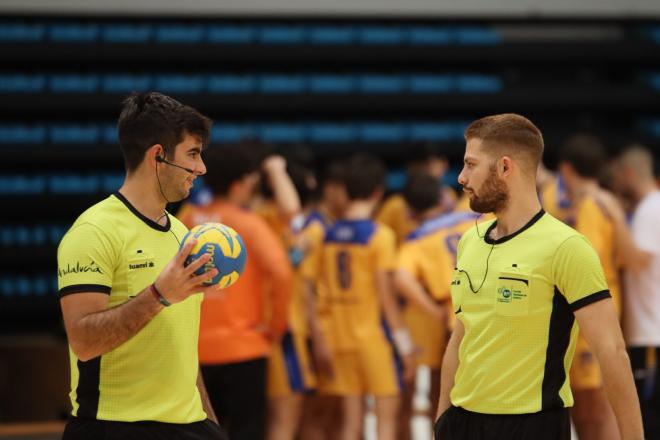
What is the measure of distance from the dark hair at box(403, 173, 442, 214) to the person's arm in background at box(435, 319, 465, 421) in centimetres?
313

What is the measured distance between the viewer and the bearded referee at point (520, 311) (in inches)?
111

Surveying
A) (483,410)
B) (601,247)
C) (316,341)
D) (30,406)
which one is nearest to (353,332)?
(316,341)

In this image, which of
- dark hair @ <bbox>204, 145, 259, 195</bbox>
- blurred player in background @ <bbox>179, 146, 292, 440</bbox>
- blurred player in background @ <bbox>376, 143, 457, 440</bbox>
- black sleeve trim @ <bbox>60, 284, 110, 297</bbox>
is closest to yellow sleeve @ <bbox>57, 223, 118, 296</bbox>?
black sleeve trim @ <bbox>60, 284, 110, 297</bbox>

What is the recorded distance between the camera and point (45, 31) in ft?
34.9

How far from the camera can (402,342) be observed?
594cm

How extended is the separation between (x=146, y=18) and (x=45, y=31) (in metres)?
1.17

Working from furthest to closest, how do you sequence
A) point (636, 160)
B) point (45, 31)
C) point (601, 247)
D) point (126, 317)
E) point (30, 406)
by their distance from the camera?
point (45, 31)
point (30, 406)
point (636, 160)
point (601, 247)
point (126, 317)

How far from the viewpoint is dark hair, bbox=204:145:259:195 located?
207 inches

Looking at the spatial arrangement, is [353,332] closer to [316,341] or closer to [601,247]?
[316,341]

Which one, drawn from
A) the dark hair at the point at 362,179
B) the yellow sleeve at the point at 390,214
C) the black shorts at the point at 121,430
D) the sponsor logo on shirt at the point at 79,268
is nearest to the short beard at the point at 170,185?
the sponsor logo on shirt at the point at 79,268

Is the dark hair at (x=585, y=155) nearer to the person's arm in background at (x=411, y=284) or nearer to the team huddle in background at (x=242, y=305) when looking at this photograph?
the person's arm in background at (x=411, y=284)

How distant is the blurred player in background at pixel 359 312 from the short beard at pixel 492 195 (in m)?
2.91

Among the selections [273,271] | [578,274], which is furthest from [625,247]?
[578,274]

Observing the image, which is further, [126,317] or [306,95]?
[306,95]
